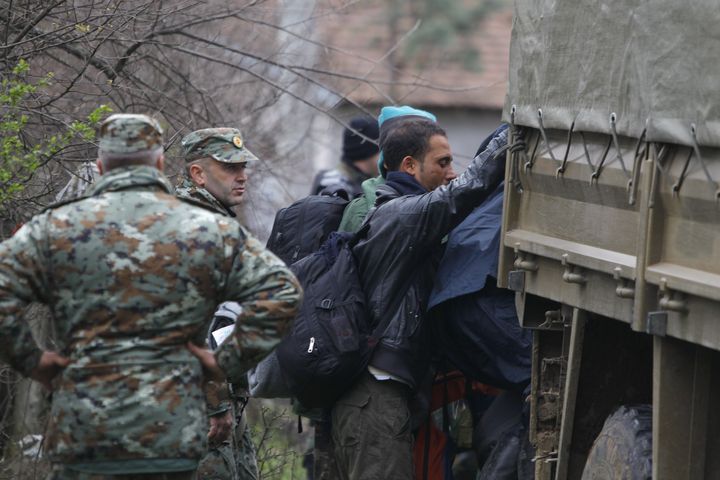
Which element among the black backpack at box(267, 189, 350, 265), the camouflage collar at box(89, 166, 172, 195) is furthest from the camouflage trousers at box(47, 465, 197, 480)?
the black backpack at box(267, 189, 350, 265)

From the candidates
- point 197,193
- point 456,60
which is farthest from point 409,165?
point 456,60

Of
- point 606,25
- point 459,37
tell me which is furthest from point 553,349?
point 459,37

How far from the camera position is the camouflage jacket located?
423cm

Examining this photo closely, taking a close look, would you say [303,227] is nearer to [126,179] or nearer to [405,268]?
[405,268]

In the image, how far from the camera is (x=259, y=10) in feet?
29.7

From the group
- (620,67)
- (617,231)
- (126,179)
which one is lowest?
(126,179)

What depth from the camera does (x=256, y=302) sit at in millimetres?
4383

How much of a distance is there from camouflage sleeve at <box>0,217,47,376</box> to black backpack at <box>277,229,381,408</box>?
205 cm

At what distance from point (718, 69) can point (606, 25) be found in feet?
2.90

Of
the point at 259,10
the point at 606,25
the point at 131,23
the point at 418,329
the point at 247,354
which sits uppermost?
the point at 259,10

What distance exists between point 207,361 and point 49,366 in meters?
0.49

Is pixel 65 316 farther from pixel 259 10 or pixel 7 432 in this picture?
pixel 259 10

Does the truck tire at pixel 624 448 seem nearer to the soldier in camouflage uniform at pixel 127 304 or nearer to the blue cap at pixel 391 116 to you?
the soldier in camouflage uniform at pixel 127 304

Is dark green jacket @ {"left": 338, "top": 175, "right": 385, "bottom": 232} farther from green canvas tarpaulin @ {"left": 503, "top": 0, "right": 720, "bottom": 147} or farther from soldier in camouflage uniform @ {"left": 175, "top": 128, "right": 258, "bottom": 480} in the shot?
green canvas tarpaulin @ {"left": 503, "top": 0, "right": 720, "bottom": 147}
